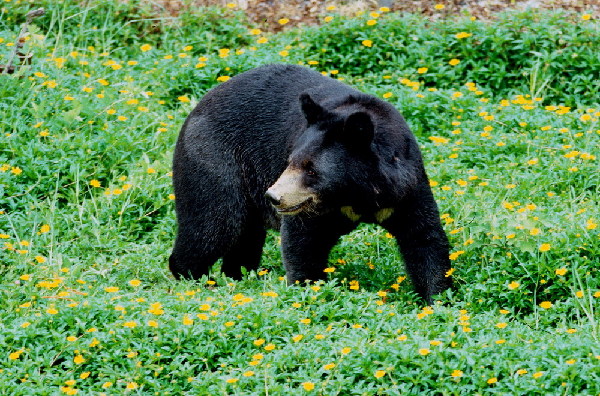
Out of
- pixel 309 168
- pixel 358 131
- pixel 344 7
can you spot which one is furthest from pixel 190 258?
pixel 344 7

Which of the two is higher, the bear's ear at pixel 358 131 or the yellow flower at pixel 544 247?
the bear's ear at pixel 358 131

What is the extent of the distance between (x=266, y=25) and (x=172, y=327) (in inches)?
236

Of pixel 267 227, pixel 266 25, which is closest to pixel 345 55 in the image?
pixel 266 25

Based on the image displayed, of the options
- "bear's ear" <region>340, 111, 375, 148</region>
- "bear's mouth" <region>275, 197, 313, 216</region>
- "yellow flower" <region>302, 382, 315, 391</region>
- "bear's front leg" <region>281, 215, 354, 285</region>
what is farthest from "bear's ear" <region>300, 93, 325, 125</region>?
"yellow flower" <region>302, 382, 315, 391</region>

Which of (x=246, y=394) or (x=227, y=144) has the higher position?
(x=227, y=144)

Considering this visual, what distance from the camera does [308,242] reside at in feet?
19.7

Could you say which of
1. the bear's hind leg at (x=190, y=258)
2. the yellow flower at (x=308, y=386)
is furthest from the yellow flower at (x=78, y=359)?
the bear's hind leg at (x=190, y=258)

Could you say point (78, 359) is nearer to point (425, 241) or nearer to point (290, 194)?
point (290, 194)

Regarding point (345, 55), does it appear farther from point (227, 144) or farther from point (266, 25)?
point (227, 144)

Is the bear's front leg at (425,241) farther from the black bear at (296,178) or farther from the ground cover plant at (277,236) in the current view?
the ground cover plant at (277,236)

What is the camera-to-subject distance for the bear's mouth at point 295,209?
219 inches

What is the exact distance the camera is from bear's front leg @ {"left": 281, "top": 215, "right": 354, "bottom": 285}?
5969 mm

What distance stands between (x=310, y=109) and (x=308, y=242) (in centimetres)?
87

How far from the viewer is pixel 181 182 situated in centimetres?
666
